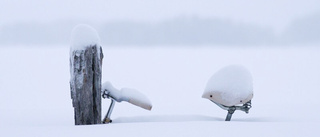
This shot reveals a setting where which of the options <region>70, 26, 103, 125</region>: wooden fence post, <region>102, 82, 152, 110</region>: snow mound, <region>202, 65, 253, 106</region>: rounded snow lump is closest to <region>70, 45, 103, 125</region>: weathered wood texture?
<region>70, 26, 103, 125</region>: wooden fence post

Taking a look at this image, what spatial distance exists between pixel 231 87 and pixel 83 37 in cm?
175

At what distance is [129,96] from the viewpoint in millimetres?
3863

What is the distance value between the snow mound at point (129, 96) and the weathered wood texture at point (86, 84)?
25 centimetres

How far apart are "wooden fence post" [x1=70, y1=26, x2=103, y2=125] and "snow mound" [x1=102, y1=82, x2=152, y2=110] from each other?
246 mm

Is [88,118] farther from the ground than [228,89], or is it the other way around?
[228,89]

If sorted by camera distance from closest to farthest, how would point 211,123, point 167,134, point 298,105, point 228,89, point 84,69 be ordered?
point 167,134 < point 211,123 < point 84,69 < point 228,89 < point 298,105

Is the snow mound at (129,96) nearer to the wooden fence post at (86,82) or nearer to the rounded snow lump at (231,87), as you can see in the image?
the wooden fence post at (86,82)

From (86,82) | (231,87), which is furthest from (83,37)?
(231,87)

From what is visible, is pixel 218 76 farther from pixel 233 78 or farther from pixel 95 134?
pixel 95 134

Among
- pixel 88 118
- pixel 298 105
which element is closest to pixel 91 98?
pixel 88 118

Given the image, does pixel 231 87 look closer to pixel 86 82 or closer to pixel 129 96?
pixel 129 96

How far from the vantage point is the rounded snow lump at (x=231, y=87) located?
388cm

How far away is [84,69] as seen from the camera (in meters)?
3.57

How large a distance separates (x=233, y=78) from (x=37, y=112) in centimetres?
325
